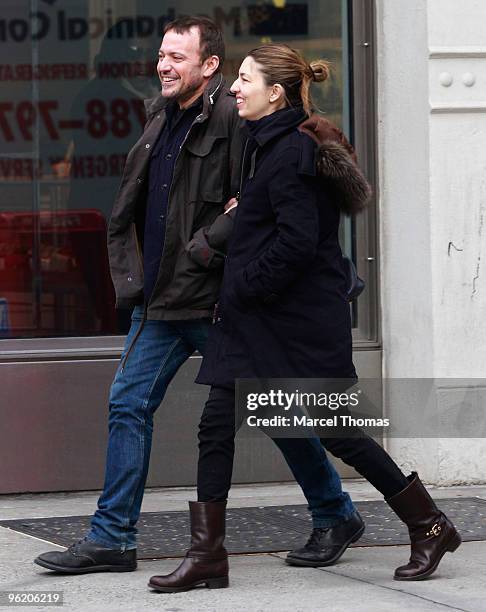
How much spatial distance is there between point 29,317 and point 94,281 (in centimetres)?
36

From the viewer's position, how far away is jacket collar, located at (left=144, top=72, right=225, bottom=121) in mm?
5125

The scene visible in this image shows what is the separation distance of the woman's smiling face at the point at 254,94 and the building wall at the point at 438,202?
209cm

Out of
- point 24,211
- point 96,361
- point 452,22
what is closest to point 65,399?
point 96,361

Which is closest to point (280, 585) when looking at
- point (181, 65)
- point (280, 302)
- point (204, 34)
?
point (280, 302)

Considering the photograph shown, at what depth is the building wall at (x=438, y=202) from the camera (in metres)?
6.94

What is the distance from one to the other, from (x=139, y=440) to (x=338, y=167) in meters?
1.21

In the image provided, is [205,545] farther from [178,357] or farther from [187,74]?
[187,74]

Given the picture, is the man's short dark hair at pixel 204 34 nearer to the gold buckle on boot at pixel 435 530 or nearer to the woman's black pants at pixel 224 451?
the woman's black pants at pixel 224 451

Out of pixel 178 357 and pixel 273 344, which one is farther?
pixel 178 357

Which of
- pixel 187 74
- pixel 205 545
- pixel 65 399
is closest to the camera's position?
pixel 205 545

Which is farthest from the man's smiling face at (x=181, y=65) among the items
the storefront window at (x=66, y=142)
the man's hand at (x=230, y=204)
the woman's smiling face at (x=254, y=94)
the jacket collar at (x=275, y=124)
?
the storefront window at (x=66, y=142)

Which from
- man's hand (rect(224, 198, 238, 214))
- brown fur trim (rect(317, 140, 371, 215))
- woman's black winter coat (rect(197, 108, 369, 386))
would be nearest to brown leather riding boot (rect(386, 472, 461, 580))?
woman's black winter coat (rect(197, 108, 369, 386))

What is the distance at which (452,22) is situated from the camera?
272 inches

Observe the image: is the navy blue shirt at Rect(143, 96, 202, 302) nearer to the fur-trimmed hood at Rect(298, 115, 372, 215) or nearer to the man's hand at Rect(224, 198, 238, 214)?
the man's hand at Rect(224, 198, 238, 214)
